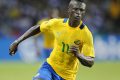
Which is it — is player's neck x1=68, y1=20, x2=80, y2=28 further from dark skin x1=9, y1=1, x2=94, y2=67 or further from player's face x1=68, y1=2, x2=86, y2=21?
player's face x1=68, y1=2, x2=86, y2=21

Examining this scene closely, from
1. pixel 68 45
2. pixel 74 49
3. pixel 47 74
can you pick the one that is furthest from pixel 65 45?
pixel 74 49

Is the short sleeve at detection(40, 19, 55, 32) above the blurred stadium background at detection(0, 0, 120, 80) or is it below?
above

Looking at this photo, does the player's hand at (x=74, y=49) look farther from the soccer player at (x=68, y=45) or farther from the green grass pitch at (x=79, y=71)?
the green grass pitch at (x=79, y=71)

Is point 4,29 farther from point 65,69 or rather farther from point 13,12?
point 65,69

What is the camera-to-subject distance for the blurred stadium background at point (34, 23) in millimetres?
24163

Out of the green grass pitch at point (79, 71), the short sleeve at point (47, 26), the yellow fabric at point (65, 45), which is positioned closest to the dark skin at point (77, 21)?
the yellow fabric at point (65, 45)

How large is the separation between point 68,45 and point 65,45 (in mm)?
72

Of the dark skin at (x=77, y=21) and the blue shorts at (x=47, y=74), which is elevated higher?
the dark skin at (x=77, y=21)

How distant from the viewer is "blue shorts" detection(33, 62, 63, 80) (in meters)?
10.3

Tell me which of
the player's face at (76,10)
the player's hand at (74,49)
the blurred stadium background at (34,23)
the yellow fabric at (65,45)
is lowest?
the blurred stadium background at (34,23)

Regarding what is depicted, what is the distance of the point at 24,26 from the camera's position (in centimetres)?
2609

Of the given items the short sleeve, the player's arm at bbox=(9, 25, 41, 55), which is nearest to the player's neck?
the short sleeve

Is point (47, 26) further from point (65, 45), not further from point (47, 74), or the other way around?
point (47, 74)

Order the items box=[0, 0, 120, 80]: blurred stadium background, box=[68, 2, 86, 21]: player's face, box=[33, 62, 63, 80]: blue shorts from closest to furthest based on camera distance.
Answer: box=[68, 2, 86, 21]: player's face
box=[33, 62, 63, 80]: blue shorts
box=[0, 0, 120, 80]: blurred stadium background
